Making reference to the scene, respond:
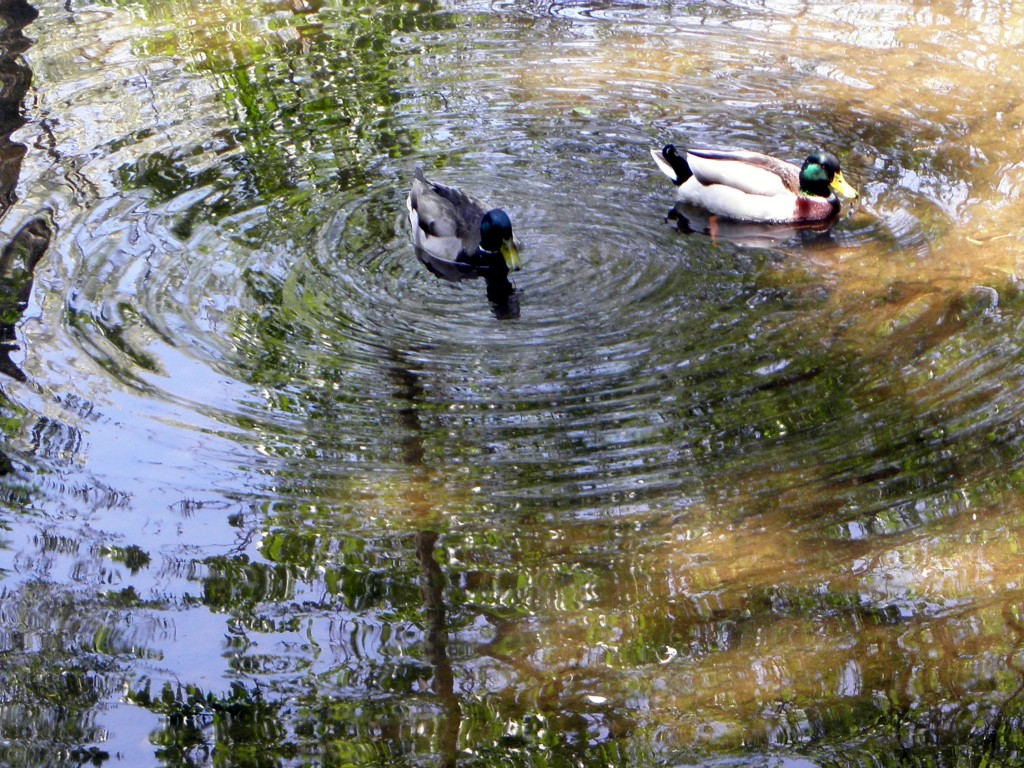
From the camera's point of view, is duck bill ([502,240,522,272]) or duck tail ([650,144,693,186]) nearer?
duck bill ([502,240,522,272])

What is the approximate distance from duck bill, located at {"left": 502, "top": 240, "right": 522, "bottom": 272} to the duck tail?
1524 mm

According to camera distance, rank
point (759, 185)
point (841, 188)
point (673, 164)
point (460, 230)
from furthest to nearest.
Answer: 1. point (673, 164)
2. point (759, 185)
3. point (841, 188)
4. point (460, 230)

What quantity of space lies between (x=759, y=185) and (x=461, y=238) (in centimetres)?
206

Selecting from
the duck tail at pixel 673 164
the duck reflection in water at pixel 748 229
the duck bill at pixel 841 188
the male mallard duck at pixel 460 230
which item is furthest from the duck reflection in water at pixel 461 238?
the duck bill at pixel 841 188

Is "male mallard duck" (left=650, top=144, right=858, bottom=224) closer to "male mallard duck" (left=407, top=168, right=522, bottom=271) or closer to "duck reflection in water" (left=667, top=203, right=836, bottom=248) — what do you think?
"duck reflection in water" (left=667, top=203, right=836, bottom=248)

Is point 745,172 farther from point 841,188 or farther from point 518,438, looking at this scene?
point 518,438

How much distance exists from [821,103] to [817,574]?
5.73 meters

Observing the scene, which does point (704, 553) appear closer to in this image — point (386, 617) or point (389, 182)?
point (386, 617)

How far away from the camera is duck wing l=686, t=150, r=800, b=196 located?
26.4 ft

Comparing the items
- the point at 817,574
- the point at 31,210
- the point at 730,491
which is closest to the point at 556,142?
the point at 31,210

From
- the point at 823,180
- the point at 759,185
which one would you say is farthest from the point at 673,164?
the point at 823,180

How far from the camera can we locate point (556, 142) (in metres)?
8.92

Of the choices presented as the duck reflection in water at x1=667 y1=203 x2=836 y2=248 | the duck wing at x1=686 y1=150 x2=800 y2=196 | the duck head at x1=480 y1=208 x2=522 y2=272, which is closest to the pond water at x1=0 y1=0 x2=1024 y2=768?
the duck reflection in water at x1=667 y1=203 x2=836 y2=248

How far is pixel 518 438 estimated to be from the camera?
18.5 feet
